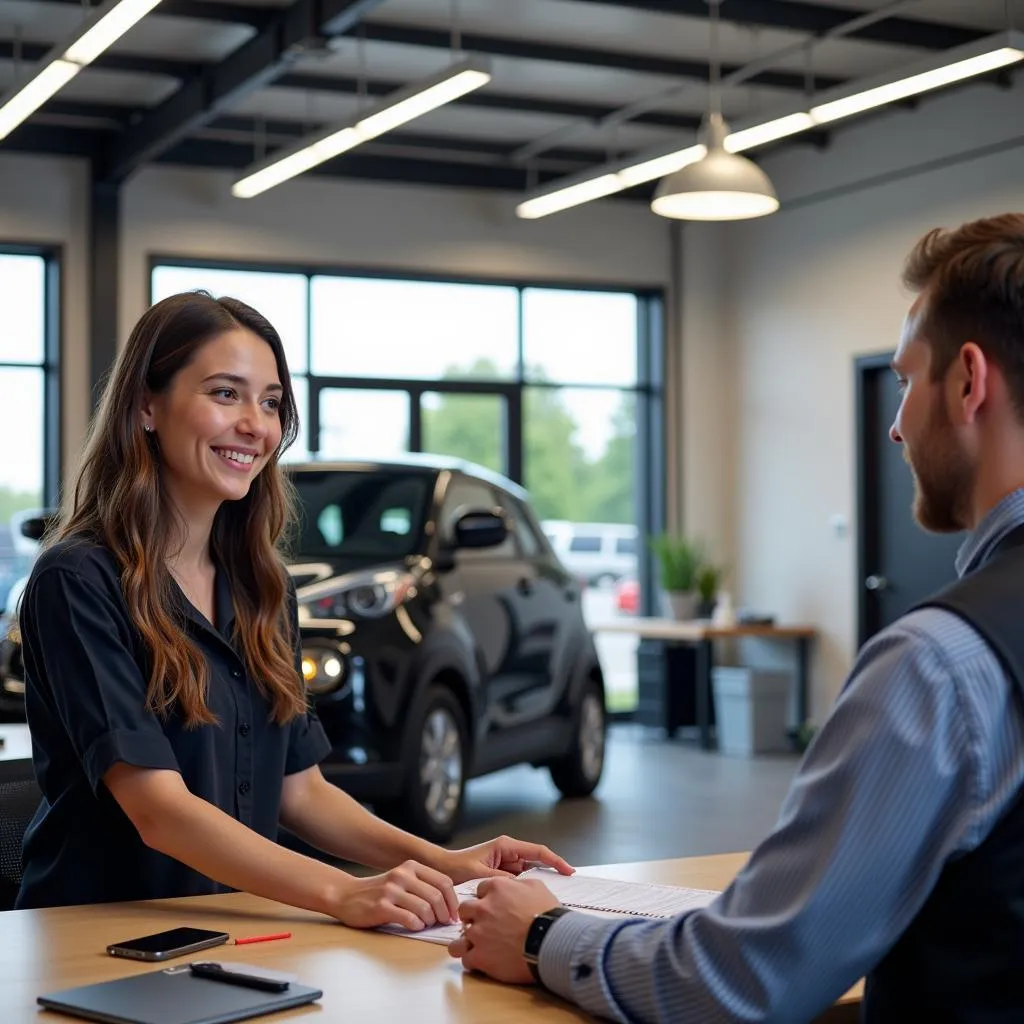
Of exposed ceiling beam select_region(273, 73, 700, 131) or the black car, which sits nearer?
the black car

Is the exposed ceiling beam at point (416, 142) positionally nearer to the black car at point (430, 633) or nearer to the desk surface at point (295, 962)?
the black car at point (430, 633)

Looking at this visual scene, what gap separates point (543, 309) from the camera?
1147 centimetres

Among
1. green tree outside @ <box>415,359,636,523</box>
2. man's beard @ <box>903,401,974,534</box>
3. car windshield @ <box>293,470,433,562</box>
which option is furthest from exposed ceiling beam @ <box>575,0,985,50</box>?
man's beard @ <box>903,401,974,534</box>

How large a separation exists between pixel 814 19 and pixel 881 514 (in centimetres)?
336

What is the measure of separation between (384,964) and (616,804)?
6.01 metres

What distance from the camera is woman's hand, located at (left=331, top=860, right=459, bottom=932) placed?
1.75m

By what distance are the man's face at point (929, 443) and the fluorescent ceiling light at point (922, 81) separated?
19.6 feet

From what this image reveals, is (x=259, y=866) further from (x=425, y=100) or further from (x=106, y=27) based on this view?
(x=425, y=100)

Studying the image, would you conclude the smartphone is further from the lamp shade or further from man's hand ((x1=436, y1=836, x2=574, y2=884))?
the lamp shade

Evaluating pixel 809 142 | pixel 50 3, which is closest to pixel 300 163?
pixel 50 3

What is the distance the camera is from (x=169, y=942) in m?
1.65

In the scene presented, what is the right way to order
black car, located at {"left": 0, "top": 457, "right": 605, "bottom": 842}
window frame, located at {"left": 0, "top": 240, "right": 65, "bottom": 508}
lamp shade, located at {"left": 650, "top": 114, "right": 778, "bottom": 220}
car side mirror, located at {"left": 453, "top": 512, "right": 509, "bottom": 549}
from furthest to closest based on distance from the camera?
window frame, located at {"left": 0, "top": 240, "right": 65, "bottom": 508}, lamp shade, located at {"left": 650, "top": 114, "right": 778, "bottom": 220}, car side mirror, located at {"left": 453, "top": 512, "right": 509, "bottom": 549}, black car, located at {"left": 0, "top": 457, "right": 605, "bottom": 842}

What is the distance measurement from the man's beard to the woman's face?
107cm

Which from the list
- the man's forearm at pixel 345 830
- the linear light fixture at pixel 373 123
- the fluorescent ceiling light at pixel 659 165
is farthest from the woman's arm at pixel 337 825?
the fluorescent ceiling light at pixel 659 165
